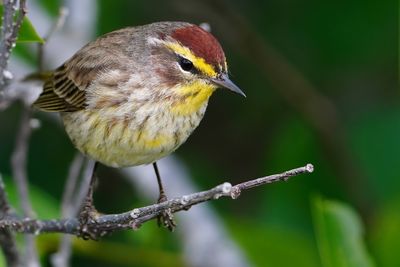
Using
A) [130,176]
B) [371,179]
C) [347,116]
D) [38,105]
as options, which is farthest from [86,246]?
[347,116]

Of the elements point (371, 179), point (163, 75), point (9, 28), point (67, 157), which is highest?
point (9, 28)

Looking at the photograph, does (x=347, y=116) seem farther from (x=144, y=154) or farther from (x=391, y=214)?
(x=144, y=154)

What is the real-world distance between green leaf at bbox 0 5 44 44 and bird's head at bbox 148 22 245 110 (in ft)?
2.51

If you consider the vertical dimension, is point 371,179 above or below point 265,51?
below

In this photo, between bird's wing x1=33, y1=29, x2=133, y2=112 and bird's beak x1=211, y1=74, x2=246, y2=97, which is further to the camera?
bird's wing x1=33, y1=29, x2=133, y2=112

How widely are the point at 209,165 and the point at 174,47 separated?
7.73 feet

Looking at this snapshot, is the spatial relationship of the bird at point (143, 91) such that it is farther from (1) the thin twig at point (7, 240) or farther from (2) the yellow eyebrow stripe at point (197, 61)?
(1) the thin twig at point (7, 240)

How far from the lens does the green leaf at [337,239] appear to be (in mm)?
4324

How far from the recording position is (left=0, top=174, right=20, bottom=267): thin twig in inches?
→ 167

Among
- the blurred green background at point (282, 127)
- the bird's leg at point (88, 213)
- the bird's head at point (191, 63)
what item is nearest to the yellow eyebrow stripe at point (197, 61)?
the bird's head at point (191, 63)

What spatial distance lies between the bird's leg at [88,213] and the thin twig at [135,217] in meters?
0.02

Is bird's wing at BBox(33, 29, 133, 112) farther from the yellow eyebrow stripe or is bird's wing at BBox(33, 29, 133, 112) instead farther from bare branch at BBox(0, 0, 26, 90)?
bare branch at BBox(0, 0, 26, 90)

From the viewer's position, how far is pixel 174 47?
4.68 metres

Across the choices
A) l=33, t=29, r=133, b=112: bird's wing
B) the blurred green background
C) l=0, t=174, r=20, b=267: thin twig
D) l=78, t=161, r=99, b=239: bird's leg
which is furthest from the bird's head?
the blurred green background
